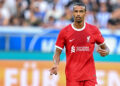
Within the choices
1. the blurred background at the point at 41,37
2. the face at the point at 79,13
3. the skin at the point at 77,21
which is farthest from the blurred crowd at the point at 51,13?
the face at the point at 79,13

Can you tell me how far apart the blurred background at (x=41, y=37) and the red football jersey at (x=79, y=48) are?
2.66 meters

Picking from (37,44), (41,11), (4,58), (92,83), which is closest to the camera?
(92,83)

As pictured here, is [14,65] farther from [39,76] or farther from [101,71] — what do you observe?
[101,71]

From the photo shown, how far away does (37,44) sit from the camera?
12641mm

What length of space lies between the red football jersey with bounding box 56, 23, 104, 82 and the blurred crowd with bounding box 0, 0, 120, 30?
595 centimetres

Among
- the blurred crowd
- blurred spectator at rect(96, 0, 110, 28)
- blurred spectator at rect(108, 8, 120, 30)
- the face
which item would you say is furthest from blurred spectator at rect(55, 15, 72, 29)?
the face

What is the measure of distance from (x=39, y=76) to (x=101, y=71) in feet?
5.39

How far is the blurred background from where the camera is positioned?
10367 millimetres

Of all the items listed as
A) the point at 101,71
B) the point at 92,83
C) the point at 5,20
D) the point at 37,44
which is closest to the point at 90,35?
the point at 92,83

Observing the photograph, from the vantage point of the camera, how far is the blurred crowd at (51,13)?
528 inches

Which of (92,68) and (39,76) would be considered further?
(39,76)

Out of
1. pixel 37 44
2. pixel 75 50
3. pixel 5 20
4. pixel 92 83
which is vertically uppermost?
pixel 5 20

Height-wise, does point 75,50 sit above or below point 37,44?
below

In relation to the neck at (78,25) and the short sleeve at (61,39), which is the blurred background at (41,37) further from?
the neck at (78,25)
